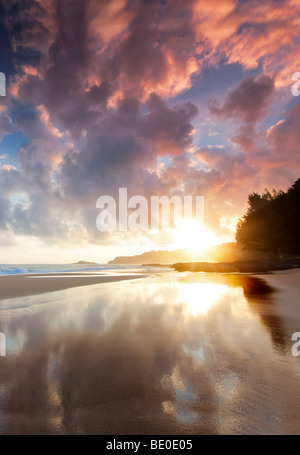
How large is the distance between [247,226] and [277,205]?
31.6ft

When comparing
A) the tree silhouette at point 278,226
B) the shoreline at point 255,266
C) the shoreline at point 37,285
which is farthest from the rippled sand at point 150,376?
the tree silhouette at point 278,226

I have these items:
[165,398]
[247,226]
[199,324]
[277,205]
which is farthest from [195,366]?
[247,226]

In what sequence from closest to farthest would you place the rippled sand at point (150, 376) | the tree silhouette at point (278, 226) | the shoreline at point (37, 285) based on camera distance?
the rippled sand at point (150, 376) < the shoreline at point (37, 285) < the tree silhouette at point (278, 226)

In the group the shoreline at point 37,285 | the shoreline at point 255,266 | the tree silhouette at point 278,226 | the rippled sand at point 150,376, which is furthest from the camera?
the tree silhouette at point 278,226

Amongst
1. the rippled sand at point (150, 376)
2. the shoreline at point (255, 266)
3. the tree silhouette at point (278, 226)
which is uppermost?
the tree silhouette at point (278, 226)

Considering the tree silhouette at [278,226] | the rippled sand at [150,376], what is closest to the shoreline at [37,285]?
the rippled sand at [150,376]

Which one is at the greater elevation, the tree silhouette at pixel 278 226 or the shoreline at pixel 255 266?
the tree silhouette at pixel 278 226


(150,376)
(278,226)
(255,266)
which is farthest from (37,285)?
(278,226)

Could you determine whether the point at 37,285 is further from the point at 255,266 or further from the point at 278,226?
the point at 278,226

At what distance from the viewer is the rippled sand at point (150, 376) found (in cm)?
230

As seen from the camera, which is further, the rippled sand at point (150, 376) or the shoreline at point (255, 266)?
the shoreline at point (255, 266)

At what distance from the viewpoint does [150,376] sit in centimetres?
335

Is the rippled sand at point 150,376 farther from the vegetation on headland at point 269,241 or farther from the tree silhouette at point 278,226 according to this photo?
the tree silhouette at point 278,226
